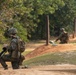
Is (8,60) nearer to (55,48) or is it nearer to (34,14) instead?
(55,48)

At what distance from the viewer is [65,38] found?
24891 mm

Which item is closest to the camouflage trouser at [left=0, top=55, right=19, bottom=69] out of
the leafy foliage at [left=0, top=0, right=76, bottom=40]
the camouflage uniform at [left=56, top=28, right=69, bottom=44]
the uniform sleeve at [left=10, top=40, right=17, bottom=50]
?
the uniform sleeve at [left=10, top=40, right=17, bottom=50]

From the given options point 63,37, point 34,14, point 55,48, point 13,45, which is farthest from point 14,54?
point 34,14

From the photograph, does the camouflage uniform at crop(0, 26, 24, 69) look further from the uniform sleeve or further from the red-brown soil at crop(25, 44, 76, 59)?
the red-brown soil at crop(25, 44, 76, 59)

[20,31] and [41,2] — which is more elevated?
[41,2]

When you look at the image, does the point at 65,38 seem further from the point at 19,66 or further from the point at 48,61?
the point at 19,66

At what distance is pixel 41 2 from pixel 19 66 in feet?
93.9

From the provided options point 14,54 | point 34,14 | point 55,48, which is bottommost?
point 55,48

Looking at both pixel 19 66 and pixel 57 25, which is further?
pixel 57 25

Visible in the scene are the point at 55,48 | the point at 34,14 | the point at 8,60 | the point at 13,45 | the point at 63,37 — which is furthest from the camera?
the point at 34,14

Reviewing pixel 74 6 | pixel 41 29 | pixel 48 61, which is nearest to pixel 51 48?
pixel 48 61

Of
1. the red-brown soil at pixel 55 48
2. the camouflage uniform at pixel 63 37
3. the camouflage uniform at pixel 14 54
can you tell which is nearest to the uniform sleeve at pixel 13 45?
the camouflage uniform at pixel 14 54

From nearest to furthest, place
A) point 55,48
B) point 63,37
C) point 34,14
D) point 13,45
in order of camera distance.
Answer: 1. point 13,45
2. point 55,48
3. point 63,37
4. point 34,14

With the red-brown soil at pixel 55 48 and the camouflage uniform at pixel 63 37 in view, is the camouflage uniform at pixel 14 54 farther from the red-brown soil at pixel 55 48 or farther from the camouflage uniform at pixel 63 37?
the camouflage uniform at pixel 63 37
